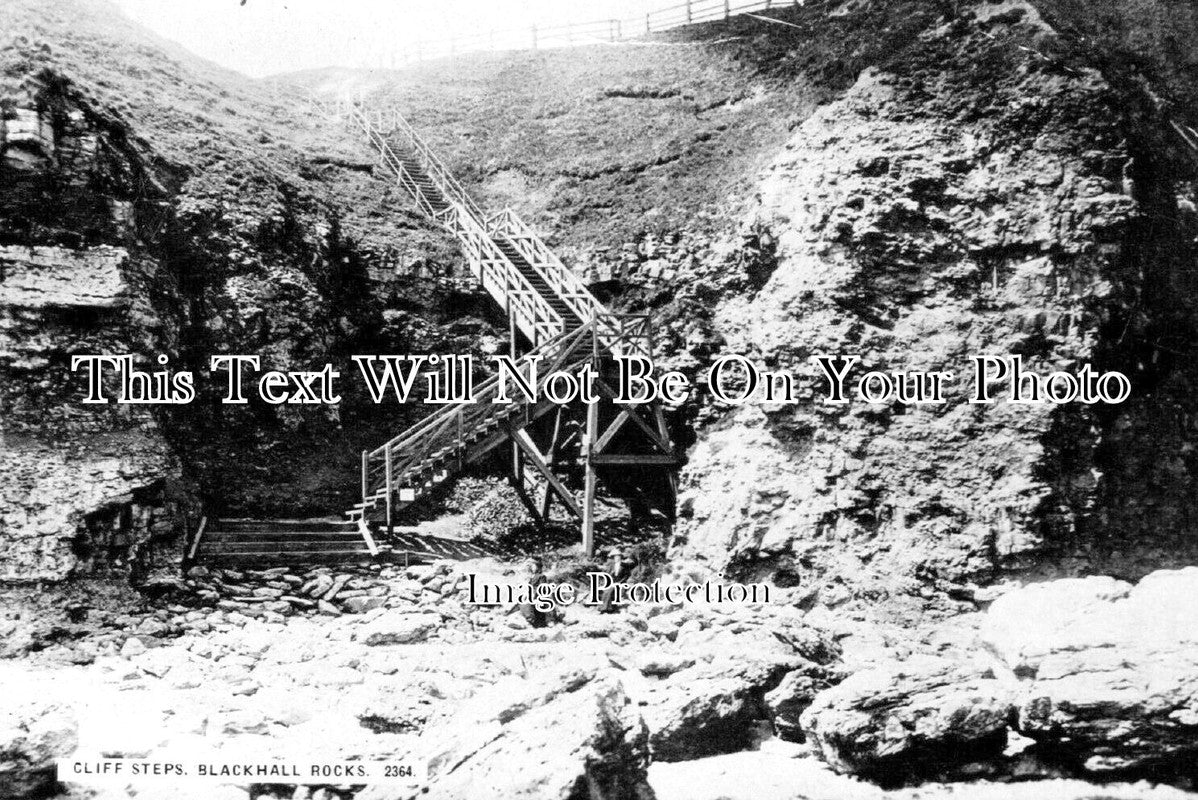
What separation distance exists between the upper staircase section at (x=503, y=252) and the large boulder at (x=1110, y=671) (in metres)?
7.53

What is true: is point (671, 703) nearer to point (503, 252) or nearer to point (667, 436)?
point (667, 436)

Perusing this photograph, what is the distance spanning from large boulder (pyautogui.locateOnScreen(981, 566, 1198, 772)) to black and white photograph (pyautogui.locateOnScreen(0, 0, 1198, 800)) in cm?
4

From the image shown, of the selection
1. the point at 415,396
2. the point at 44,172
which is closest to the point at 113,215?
the point at 44,172

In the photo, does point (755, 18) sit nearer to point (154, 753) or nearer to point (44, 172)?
point (44, 172)

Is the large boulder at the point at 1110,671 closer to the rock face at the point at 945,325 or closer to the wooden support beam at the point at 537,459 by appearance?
the rock face at the point at 945,325

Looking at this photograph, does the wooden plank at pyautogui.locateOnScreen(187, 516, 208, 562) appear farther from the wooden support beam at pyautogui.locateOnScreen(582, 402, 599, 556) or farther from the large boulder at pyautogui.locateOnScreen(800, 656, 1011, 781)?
the large boulder at pyautogui.locateOnScreen(800, 656, 1011, 781)

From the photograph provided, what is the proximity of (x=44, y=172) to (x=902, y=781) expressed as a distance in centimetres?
1246

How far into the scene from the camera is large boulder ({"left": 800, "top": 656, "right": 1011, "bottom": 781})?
22.1 feet

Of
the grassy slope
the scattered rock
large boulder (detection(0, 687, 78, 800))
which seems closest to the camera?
large boulder (detection(0, 687, 78, 800))

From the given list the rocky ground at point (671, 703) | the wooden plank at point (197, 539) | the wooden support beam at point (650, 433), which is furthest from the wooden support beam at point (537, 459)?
the wooden plank at point (197, 539)

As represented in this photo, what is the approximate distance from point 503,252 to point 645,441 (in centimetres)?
494

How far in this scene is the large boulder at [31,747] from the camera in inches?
250

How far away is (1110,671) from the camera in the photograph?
6910 millimetres

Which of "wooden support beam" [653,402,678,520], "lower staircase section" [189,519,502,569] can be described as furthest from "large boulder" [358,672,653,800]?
"wooden support beam" [653,402,678,520]
